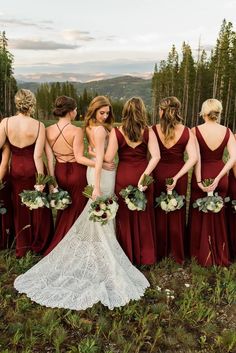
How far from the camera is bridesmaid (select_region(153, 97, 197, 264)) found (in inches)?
285

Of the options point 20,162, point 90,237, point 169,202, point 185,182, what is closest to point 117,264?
point 90,237

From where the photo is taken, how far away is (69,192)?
786 cm

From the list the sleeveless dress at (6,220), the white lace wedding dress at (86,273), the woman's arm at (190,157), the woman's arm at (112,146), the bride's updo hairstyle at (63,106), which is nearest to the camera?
the white lace wedding dress at (86,273)

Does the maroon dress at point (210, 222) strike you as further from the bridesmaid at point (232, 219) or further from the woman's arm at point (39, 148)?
the woman's arm at point (39, 148)

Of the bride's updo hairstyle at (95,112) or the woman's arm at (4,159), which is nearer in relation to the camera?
the bride's updo hairstyle at (95,112)

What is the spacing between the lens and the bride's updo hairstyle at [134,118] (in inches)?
273

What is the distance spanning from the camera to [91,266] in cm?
675

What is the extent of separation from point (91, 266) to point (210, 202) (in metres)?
2.40

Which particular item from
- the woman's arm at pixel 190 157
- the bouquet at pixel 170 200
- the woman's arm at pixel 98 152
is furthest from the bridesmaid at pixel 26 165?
the woman's arm at pixel 190 157

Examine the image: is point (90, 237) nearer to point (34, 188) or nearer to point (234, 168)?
point (34, 188)

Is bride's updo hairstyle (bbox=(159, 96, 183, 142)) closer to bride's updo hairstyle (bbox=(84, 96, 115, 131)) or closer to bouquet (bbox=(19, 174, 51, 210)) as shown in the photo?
bride's updo hairstyle (bbox=(84, 96, 115, 131))

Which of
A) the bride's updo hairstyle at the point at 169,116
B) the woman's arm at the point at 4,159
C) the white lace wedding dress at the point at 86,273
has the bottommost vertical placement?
the white lace wedding dress at the point at 86,273

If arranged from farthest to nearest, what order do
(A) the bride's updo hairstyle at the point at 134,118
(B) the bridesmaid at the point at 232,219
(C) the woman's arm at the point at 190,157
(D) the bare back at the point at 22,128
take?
(B) the bridesmaid at the point at 232,219 < (D) the bare back at the point at 22,128 < (C) the woman's arm at the point at 190,157 < (A) the bride's updo hairstyle at the point at 134,118

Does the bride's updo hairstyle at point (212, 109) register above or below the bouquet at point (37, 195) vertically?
above
